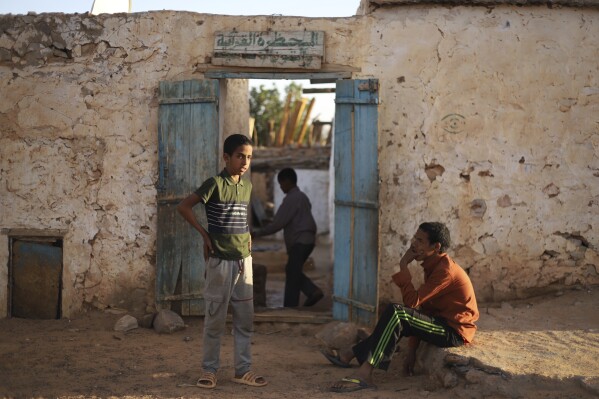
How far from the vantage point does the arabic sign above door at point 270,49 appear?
6902 millimetres

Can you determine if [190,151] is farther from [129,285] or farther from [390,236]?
[390,236]

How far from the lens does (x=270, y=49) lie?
6.95 m

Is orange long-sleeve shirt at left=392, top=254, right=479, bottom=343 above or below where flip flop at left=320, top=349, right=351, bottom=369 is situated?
above

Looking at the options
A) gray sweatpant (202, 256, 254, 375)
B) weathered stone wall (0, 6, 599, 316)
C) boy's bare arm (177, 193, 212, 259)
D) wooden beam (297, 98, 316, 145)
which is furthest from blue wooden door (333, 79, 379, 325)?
wooden beam (297, 98, 316, 145)

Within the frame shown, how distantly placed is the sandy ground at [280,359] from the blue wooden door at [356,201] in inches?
21.0

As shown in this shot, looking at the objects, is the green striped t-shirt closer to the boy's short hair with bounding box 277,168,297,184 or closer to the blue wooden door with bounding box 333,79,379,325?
the blue wooden door with bounding box 333,79,379,325

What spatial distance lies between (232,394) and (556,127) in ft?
13.8

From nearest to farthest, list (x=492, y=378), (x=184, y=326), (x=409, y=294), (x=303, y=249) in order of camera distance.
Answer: (x=492, y=378) < (x=409, y=294) < (x=184, y=326) < (x=303, y=249)

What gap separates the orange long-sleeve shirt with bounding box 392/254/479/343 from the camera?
499 centimetres

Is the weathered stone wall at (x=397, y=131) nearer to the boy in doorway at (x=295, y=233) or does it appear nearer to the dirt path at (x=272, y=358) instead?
the dirt path at (x=272, y=358)

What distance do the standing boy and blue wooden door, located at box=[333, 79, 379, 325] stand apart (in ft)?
6.44

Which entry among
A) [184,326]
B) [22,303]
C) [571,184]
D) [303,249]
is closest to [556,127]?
[571,184]

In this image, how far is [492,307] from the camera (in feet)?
22.6

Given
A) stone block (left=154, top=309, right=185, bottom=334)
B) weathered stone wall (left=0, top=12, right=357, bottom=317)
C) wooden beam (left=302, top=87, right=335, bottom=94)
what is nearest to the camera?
stone block (left=154, top=309, right=185, bottom=334)
